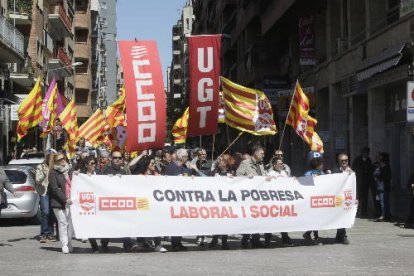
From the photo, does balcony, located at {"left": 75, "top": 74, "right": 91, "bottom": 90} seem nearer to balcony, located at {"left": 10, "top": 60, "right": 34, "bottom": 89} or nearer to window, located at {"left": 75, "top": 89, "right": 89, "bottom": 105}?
window, located at {"left": 75, "top": 89, "right": 89, "bottom": 105}

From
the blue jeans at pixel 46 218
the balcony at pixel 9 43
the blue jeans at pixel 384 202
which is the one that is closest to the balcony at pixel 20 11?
the balcony at pixel 9 43

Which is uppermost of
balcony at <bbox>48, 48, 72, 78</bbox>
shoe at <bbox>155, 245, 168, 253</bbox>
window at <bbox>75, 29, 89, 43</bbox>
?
window at <bbox>75, 29, 89, 43</bbox>

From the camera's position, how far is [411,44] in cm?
2077

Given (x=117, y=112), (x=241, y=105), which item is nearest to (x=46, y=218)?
(x=241, y=105)

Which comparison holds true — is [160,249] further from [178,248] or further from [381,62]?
[381,62]

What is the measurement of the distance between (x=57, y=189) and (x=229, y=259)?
3.27 meters

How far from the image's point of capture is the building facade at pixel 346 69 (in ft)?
74.8

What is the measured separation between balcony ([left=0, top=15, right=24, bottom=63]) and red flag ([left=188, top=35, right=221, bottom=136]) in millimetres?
21572

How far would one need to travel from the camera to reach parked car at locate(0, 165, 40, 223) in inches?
806

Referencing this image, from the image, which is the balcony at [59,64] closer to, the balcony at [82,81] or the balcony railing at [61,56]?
the balcony railing at [61,56]

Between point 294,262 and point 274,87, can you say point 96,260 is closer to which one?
point 294,262

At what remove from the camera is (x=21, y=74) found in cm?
4516

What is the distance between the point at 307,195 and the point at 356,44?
43.3ft

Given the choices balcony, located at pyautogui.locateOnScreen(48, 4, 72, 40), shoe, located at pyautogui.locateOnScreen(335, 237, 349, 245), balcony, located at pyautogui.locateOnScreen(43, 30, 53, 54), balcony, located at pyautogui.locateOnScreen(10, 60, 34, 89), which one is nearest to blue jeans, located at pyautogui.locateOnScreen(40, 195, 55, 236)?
shoe, located at pyautogui.locateOnScreen(335, 237, 349, 245)
